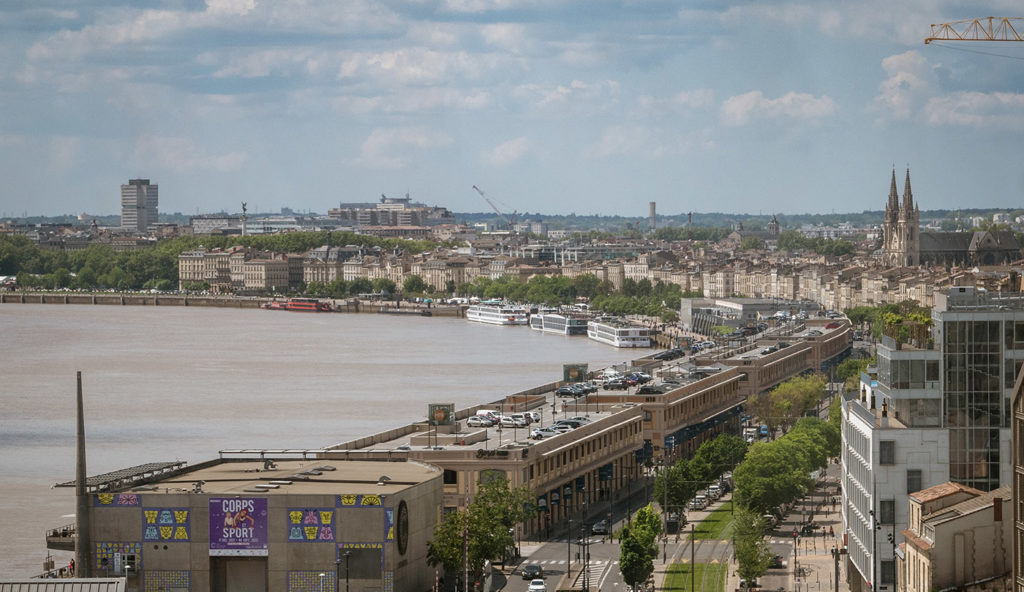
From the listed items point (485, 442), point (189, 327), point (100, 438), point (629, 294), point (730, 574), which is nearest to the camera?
point (730, 574)

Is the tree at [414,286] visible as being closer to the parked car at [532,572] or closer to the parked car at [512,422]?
the parked car at [512,422]

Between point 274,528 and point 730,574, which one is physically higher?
point 274,528

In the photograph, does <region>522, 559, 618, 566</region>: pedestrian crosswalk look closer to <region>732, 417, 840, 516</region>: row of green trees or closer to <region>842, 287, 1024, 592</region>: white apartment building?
<region>732, 417, 840, 516</region>: row of green trees

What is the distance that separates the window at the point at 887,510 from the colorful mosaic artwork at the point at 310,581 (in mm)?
6225

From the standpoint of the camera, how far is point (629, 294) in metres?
117

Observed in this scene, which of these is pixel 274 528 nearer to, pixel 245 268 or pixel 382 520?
pixel 382 520

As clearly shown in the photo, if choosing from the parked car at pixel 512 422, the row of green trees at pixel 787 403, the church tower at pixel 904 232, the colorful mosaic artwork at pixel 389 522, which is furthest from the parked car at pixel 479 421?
the church tower at pixel 904 232

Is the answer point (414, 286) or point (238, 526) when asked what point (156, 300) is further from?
point (238, 526)

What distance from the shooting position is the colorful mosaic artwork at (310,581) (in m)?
18.9

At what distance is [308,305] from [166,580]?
330ft

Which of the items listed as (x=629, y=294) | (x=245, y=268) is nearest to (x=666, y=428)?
(x=629, y=294)

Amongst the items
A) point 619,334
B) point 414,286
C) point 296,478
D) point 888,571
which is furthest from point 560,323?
point 888,571

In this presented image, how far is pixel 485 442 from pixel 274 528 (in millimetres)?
8623

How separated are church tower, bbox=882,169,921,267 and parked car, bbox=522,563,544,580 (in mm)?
85186
